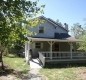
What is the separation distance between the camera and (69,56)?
29.4 metres

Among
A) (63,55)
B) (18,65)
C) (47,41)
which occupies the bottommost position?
(18,65)

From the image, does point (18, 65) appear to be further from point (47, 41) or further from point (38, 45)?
point (38, 45)

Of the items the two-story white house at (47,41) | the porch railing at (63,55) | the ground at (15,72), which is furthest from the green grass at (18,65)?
the porch railing at (63,55)

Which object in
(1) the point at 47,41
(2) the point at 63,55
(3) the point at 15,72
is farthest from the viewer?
(1) the point at 47,41

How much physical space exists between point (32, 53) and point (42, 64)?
6.25 m

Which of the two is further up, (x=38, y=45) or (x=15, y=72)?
(x=38, y=45)

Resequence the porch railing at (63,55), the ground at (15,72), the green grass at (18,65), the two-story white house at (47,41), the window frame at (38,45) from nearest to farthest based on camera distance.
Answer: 1. the ground at (15,72)
2. the green grass at (18,65)
3. the porch railing at (63,55)
4. the two-story white house at (47,41)
5. the window frame at (38,45)

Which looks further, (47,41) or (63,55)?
(47,41)

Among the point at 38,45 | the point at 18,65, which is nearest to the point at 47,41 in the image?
the point at 38,45

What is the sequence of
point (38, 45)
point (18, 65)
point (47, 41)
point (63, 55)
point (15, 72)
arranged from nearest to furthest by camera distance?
point (15, 72) < point (18, 65) < point (63, 55) < point (47, 41) < point (38, 45)

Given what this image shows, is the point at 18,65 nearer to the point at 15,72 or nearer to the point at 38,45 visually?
the point at 15,72

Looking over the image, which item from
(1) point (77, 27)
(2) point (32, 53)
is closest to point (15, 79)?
(2) point (32, 53)

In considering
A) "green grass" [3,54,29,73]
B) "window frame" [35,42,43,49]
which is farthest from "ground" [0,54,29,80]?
"window frame" [35,42,43,49]

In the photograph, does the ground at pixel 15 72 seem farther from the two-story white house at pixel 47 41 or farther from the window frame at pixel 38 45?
the window frame at pixel 38 45
